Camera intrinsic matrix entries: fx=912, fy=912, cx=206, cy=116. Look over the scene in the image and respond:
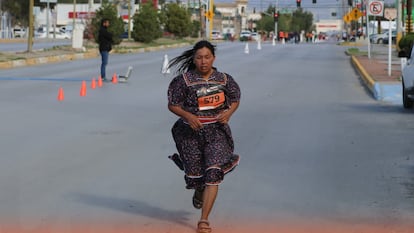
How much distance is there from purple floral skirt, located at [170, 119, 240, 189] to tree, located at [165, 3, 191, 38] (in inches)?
2773

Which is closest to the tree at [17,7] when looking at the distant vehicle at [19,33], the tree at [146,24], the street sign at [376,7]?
the distant vehicle at [19,33]

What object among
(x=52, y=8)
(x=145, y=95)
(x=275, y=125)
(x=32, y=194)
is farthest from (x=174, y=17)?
(x=32, y=194)

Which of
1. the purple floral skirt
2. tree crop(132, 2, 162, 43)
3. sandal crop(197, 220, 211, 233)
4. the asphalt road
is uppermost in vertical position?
tree crop(132, 2, 162, 43)

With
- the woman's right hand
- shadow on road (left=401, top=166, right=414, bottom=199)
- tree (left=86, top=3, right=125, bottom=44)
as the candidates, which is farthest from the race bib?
tree (left=86, top=3, right=125, bottom=44)

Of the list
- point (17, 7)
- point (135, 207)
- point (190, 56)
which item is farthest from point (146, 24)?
point (190, 56)

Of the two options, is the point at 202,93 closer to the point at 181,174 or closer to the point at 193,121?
the point at 193,121

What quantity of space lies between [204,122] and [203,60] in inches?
18.6

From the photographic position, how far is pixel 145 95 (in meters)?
20.9

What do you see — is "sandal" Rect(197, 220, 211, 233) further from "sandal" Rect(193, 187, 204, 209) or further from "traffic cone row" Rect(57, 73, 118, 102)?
"traffic cone row" Rect(57, 73, 118, 102)

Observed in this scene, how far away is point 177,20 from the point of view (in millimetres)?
77438

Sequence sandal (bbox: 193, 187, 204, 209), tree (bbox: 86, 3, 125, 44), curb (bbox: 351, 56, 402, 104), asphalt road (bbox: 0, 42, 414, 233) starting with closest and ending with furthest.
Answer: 1. sandal (bbox: 193, 187, 204, 209)
2. asphalt road (bbox: 0, 42, 414, 233)
3. curb (bbox: 351, 56, 402, 104)
4. tree (bbox: 86, 3, 125, 44)

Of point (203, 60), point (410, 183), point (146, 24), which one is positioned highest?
point (146, 24)

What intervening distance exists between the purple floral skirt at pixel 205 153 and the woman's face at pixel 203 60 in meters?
0.42

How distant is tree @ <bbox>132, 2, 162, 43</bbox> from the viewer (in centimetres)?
6044
